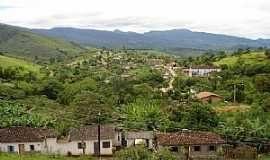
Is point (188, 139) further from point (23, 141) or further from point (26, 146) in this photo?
point (23, 141)

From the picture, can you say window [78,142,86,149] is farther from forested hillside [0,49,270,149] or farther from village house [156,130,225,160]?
forested hillside [0,49,270,149]

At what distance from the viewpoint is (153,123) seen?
A: 4397 centimetres

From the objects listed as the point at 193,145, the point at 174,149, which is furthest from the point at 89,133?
the point at 193,145

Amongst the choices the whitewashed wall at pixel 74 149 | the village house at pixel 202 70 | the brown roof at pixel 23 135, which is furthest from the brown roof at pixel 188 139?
the village house at pixel 202 70

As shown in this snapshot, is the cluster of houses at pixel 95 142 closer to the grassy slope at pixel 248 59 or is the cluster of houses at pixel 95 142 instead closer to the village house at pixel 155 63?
the grassy slope at pixel 248 59

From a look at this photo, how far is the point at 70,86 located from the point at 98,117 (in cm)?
2602

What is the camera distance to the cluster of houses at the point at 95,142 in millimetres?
34500

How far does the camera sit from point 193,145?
113 ft

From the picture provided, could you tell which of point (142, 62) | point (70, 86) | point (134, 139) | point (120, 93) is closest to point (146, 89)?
point (120, 93)

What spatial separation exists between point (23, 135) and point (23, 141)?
62 cm

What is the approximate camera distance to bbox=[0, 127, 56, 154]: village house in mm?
35469

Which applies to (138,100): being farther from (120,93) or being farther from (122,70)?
(122,70)

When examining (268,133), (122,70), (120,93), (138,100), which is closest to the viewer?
(268,133)

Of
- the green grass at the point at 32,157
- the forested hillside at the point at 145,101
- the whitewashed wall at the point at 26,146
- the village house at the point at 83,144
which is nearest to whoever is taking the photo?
the green grass at the point at 32,157
